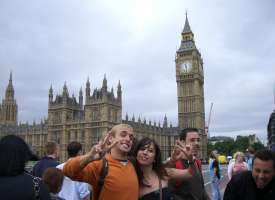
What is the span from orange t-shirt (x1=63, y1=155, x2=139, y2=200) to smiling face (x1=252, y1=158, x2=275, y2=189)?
112 centimetres

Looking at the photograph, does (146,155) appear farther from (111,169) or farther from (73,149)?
(73,149)

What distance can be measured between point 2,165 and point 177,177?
1872mm

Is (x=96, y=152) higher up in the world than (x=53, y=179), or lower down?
higher up

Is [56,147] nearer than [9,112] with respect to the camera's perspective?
Yes

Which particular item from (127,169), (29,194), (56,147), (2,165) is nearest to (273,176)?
(127,169)

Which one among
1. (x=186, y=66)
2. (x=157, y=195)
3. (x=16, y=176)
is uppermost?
(x=186, y=66)

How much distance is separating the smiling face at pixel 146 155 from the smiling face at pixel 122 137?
257mm

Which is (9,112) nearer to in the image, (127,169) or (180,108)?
(180,108)

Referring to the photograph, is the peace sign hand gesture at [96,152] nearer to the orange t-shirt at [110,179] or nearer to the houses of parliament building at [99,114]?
the orange t-shirt at [110,179]

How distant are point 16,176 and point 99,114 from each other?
59.1 m

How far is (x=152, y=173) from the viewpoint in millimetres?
3971

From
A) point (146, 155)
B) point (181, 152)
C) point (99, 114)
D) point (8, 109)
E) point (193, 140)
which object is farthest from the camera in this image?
point (8, 109)

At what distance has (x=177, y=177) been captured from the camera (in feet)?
13.2

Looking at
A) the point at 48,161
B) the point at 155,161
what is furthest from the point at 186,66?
the point at 155,161
